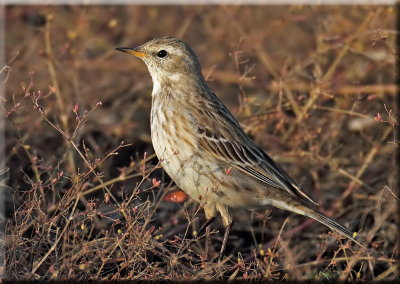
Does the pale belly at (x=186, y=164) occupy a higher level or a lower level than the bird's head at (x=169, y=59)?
lower

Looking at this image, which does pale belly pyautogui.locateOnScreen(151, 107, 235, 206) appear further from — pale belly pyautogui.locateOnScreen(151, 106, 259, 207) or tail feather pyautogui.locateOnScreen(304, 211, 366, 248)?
tail feather pyautogui.locateOnScreen(304, 211, 366, 248)

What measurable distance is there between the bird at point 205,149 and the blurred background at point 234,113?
0.23m

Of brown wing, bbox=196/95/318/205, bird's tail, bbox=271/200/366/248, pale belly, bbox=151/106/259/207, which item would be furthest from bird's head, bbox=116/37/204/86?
bird's tail, bbox=271/200/366/248

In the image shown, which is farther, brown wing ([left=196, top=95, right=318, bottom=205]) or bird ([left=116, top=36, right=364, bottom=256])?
brown wing ([left=196, top=95, right=318, bottom=205])

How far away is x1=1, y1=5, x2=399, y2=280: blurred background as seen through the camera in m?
5.75

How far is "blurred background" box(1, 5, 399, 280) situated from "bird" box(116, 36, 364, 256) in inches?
9.2

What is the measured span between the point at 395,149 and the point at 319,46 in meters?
1.49

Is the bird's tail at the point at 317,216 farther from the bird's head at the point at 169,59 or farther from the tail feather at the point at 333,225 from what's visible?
the bird's head at the point at 169,59

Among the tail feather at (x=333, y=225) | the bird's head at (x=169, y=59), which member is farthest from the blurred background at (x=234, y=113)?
the bird's head at (x=169, y=59)

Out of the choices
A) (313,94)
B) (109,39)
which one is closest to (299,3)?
(313,94)

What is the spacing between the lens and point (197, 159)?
6.34 m

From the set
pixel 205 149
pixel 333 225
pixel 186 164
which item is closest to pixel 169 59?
pixel 205 149

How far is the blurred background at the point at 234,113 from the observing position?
5754mm

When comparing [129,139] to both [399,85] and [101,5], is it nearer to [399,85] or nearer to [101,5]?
[101,5]
